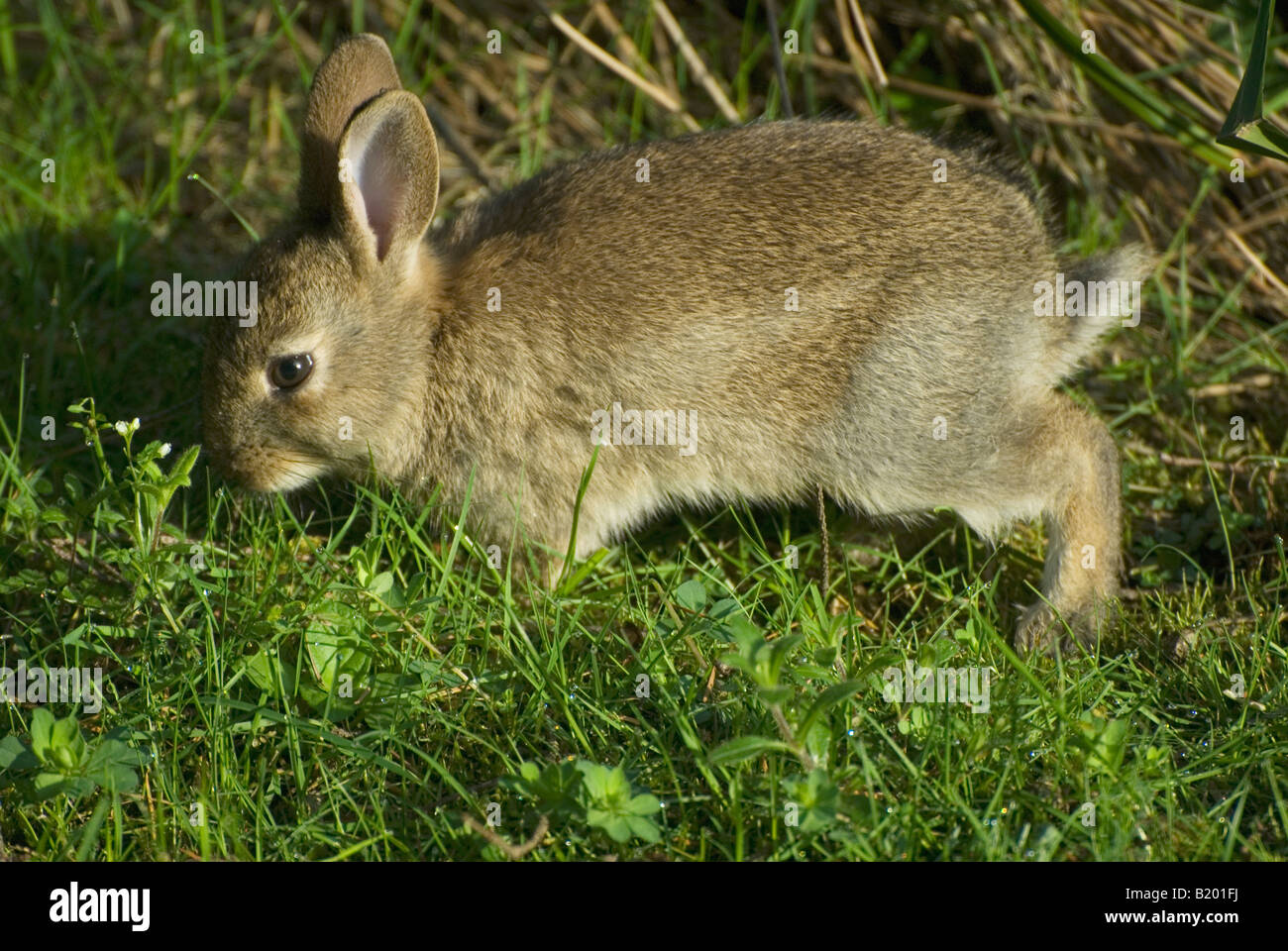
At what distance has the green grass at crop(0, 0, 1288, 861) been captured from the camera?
3.07 m

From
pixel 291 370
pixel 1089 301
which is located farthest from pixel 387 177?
pixel 1089 301

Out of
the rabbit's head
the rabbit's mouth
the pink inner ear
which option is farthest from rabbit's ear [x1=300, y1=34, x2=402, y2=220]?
the rabbit's mouth

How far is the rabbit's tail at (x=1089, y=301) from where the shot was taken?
4.38 meters

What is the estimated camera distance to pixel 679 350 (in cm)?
419

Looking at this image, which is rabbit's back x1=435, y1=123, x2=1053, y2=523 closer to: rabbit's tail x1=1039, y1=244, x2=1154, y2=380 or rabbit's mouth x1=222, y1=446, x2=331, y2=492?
rabbit's tail x1=1039, y1=244, x2=1154, y2=380

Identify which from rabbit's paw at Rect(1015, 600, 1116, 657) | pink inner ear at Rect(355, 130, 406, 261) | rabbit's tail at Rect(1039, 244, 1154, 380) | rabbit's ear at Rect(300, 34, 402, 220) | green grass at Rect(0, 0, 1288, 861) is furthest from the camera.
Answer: rabbit's tail at Rect(1039, 244, 1154, 380)

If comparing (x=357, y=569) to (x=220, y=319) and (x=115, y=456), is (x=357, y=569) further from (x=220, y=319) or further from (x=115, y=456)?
(x=115, y=456)

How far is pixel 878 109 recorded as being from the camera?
5691 mm

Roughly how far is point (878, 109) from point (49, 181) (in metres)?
3.47

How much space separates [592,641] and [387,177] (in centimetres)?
160

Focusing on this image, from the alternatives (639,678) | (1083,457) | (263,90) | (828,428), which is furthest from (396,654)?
(263,90)

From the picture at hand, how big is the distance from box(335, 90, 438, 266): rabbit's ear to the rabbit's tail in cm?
207

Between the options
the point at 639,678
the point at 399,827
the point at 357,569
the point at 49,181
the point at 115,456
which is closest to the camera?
the point at 399,827

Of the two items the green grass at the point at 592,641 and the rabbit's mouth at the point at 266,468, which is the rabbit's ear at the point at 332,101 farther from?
the green grass at the point at 592,641
